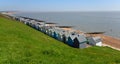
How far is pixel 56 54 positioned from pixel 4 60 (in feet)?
15.0

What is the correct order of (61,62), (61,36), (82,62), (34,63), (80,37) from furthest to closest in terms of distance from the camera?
1. (61,36)
2. (80,37)
3. (82,62)
4. (61,62)
5. (34,63)

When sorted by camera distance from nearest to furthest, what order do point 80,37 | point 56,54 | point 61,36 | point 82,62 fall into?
1. point 82,62
2. point 56,54
3. point 80,37
4. point 61,36

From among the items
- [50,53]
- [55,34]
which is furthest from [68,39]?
[50,53]

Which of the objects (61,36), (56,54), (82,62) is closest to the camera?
(82,62)

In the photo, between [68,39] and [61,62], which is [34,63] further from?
[68,39]

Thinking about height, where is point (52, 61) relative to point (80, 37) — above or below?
above

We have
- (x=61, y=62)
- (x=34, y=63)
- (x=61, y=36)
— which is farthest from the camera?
(x=61, y=36)

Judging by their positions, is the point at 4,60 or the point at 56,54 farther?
the point at 56,54

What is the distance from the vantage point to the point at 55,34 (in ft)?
190

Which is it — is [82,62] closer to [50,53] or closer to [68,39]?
[50,53]

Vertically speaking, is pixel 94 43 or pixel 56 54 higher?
pixel 56 54

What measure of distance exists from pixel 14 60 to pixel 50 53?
12.6ft

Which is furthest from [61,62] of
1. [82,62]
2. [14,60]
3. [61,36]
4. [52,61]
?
[61,36]

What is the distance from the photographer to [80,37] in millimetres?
47312
